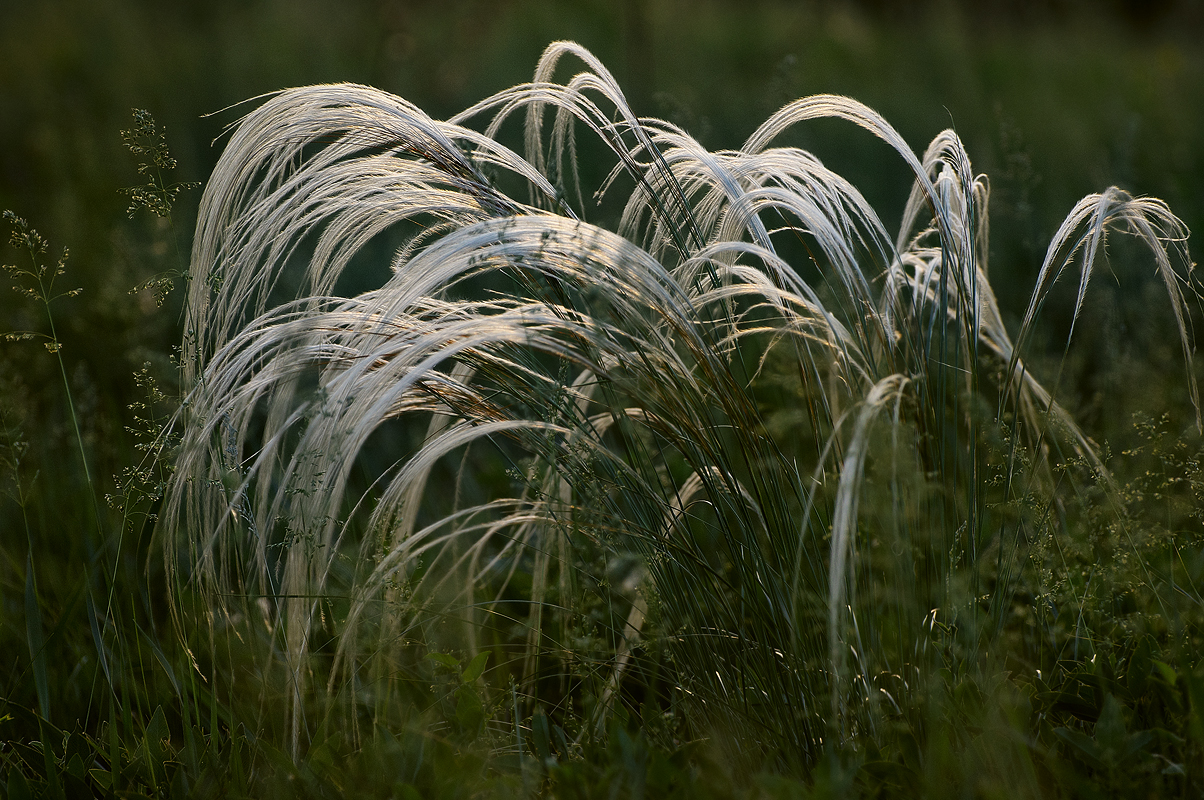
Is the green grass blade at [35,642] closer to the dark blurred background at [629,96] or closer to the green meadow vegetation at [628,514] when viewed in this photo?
the green meadow vegetation at [628,514]

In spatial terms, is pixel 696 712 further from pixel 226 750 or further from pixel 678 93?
pixel 678 93

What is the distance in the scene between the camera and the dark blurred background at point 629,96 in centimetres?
253

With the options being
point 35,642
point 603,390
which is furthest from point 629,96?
point 35,642

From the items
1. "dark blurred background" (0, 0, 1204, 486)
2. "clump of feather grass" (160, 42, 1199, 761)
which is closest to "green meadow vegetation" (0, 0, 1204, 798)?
"clump of feather grass" (160, 42, 1199, 761)

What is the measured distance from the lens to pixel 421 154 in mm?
1186

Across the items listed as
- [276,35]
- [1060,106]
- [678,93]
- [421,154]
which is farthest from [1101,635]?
[276,35]

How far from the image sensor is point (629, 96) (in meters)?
3.85

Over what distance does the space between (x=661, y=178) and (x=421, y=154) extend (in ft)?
1.04

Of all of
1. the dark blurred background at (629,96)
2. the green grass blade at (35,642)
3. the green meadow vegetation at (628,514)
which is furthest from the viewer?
the dark blurred background at (629,96)

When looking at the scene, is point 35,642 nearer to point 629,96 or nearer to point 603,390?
point 603,390

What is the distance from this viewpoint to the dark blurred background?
2.53 metres

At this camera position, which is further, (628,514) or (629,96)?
(629,96)

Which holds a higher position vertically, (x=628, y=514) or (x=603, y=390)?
(x=603, y=390)

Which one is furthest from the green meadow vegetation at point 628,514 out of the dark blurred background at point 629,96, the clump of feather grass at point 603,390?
the dark blurred background at point 629,96
